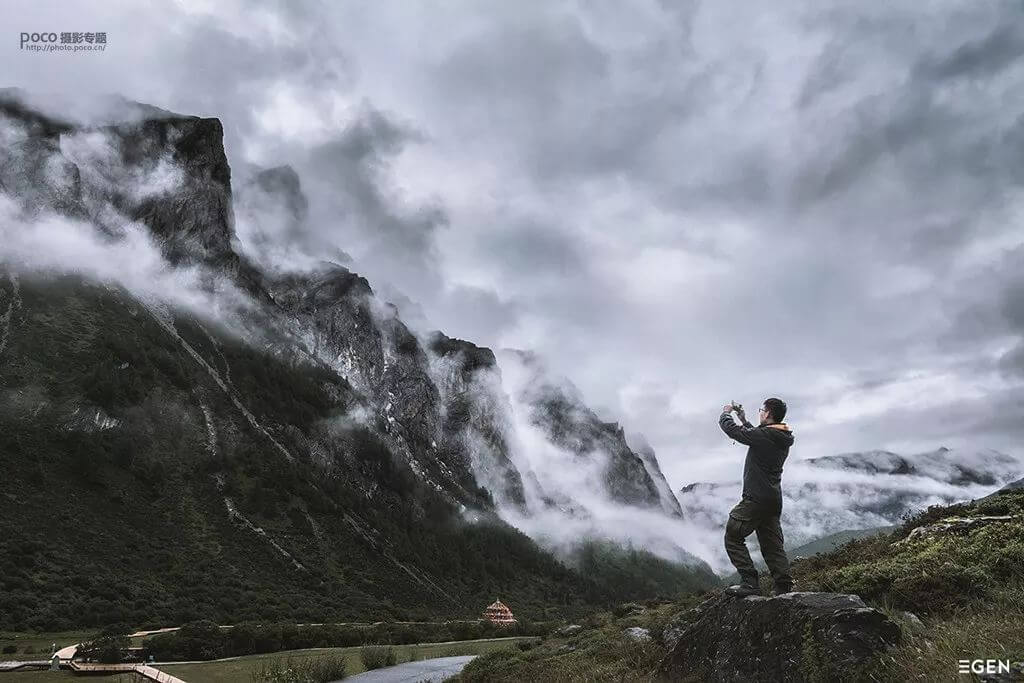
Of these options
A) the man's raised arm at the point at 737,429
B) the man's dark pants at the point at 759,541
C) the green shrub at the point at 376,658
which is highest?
the man's raised arm at the point at 737,429

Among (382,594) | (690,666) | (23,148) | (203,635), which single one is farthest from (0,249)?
(690,666)

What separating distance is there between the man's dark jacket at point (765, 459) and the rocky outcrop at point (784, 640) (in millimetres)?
1517

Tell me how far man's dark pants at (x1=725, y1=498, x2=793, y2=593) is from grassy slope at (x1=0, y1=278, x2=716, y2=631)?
56.0 metres

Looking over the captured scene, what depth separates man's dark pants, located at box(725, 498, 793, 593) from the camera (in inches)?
381

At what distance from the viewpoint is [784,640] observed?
8.27 metres

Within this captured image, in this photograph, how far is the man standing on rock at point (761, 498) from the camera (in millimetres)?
9727

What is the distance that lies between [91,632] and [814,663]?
54638mm

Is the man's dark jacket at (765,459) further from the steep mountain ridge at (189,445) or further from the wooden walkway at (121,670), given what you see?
the steep mountain ridge at (189,445)

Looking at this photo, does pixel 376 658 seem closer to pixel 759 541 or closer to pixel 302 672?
pixel 302 672

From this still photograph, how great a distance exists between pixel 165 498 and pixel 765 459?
98.9 metres

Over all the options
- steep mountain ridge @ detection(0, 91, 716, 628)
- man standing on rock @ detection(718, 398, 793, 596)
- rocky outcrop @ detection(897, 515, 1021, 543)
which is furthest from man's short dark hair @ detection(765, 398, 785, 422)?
steep mountain ridge @ detection(0, 91, 716, 628)

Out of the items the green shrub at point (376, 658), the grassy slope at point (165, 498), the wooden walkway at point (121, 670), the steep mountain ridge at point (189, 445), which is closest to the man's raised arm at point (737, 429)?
the wooden walkway at point (121, 670)

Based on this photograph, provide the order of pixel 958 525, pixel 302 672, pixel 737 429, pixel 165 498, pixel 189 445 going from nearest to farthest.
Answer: pixel 737 429
pixel 958 525
pixel 302 672
pixel 165 498
pixel 189 445

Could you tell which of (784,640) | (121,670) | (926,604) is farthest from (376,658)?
(926,604)
